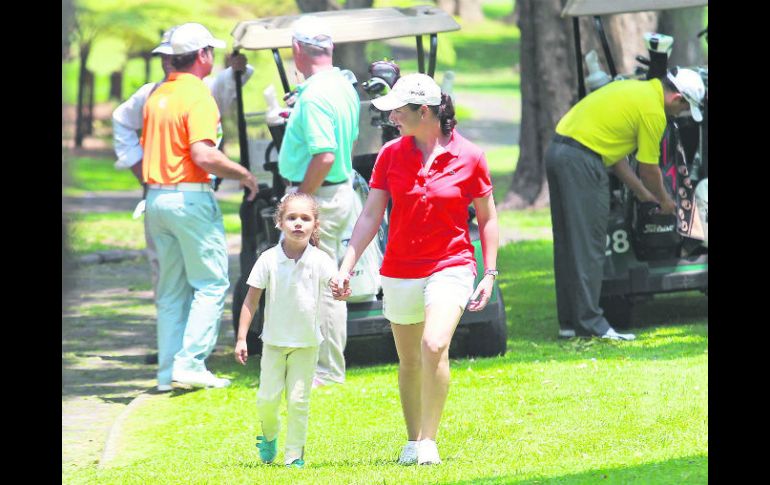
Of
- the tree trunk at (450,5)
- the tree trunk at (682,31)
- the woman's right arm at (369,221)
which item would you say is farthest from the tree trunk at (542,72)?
the tree trunk at (450,5)

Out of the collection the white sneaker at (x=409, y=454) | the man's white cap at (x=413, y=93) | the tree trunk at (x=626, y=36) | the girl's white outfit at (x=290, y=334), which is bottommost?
the white sneaker at (x=409, y=454)

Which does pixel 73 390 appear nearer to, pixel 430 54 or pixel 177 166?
pixel 177 166

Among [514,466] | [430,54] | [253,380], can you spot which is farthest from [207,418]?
[430,54]

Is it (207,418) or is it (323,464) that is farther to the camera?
(207,418)

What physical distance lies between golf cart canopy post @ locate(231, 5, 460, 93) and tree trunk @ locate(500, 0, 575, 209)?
7.14 metres

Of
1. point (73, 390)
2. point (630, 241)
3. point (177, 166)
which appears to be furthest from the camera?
point (630, 241)

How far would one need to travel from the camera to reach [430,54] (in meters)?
9.82

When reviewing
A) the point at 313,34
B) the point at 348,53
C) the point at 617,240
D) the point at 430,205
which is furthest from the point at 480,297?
the point at 348,53

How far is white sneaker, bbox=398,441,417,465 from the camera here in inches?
257

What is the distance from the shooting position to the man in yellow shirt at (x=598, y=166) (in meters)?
9.67

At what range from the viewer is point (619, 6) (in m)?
10.2

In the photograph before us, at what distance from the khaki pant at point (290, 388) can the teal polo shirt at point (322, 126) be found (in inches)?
77.5

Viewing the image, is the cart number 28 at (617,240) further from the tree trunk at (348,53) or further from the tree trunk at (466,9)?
the tree trunk at (466,9)

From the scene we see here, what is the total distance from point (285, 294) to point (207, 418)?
5.97ft
